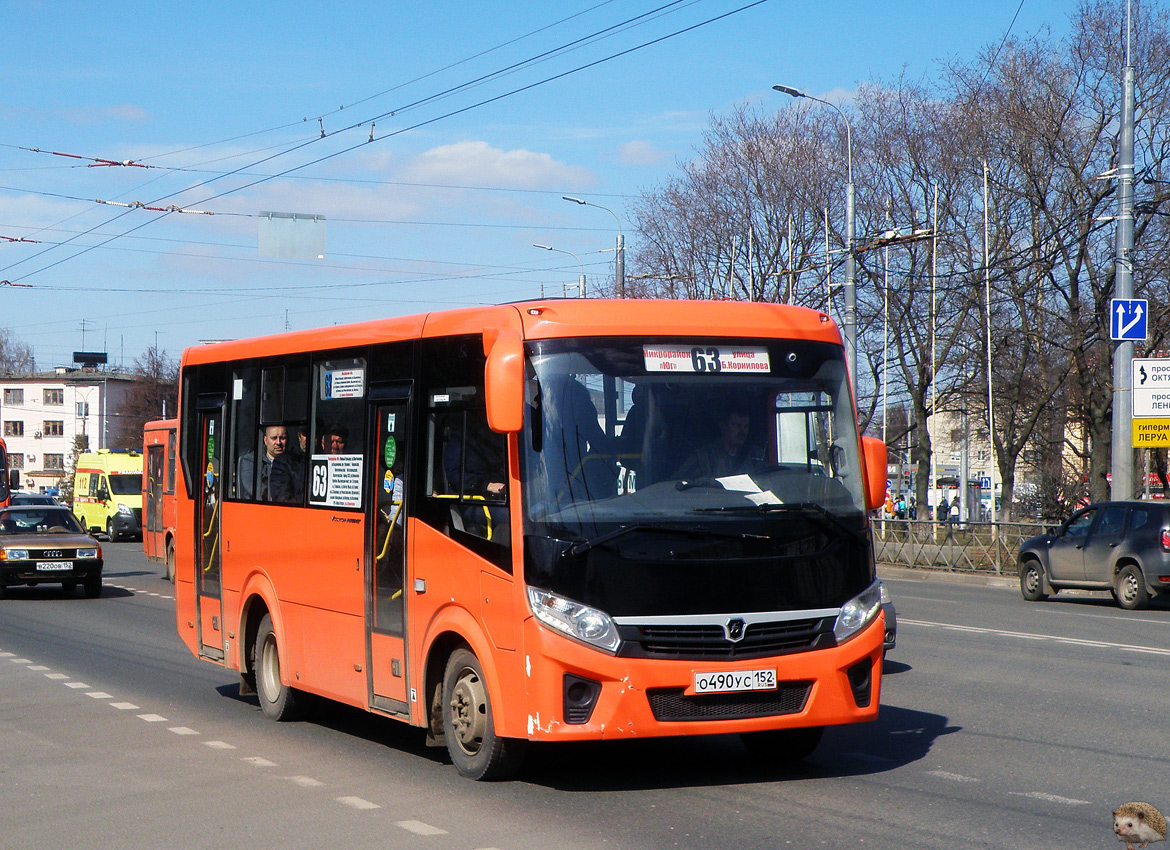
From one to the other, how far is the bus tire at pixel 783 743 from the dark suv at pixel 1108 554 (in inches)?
539

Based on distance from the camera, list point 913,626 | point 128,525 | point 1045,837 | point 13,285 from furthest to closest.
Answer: point 128,525, point 13,285, point 913,626, point 1045,837

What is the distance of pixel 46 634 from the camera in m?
17.8

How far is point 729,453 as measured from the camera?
25.3ft

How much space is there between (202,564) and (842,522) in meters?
6.02

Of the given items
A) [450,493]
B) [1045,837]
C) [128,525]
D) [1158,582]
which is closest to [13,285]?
[128,525]

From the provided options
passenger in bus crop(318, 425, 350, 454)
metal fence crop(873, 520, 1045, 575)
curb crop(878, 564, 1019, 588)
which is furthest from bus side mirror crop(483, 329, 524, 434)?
curb crop(878, 564, 1019, 588)

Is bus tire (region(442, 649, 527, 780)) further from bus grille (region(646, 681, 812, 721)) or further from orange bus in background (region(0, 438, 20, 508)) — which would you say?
orange bus in background (region(0, 438, 20, 508))

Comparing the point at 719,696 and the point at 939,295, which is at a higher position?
the point at 939,295

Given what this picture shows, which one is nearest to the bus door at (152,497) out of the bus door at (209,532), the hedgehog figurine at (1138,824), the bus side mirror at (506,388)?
the bus door at (209,532)

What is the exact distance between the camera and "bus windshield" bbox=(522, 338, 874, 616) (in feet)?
24.2

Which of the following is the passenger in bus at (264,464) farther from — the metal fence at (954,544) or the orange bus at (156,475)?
the orange bus at (156,475)

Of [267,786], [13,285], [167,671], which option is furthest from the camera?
[13,285]

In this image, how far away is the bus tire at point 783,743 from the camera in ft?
27.7

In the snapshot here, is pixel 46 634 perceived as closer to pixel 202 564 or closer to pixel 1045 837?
pixel 202 564
